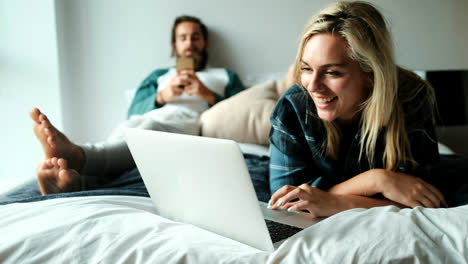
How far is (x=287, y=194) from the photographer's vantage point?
814mm

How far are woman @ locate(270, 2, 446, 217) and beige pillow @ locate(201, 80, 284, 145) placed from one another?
1.87ft

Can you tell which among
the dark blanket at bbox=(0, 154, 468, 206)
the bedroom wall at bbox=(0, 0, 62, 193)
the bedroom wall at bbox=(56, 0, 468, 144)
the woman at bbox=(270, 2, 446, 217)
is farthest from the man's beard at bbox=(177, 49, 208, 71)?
the woman at bbox=(270, 2, 446, 217)

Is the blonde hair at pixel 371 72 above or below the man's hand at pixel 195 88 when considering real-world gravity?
above

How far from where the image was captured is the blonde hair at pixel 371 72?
3.10ft

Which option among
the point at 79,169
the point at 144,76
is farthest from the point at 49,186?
the point at 144,76

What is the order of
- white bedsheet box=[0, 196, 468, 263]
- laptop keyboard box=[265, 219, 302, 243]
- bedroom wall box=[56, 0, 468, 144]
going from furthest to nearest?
bedroom wall box=[56, 0, 468, 144]
laptop keyboard box=[265, 219, 302, 243]
white bedsheet box=[0, 196, 468, 263]

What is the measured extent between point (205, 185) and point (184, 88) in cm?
141

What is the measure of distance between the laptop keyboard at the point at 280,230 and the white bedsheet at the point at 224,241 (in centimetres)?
9

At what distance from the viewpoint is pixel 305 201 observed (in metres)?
0.82

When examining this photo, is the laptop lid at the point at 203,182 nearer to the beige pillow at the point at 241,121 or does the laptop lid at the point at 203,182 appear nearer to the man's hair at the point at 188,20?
the beige pillow at the point at 241,121

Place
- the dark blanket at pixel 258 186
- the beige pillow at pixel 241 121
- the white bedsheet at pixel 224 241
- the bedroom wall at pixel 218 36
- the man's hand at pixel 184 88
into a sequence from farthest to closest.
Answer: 1. the bedroom wall at pixel 218 36
2. the man's hand at pixel 184 88
3. the beige pillow at pixel 241 121
4. the dark blanket at pixel 258 186
5. the white bedsheet at pixel 224 241

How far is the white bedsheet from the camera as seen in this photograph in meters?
0.60

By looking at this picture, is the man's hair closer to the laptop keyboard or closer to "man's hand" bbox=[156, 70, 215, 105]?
"man's hand" bbox=[156, 70, 215, 105]

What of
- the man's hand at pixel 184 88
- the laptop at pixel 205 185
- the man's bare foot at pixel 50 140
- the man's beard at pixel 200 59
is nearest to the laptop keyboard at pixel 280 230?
the laptop at pixel 205 185
